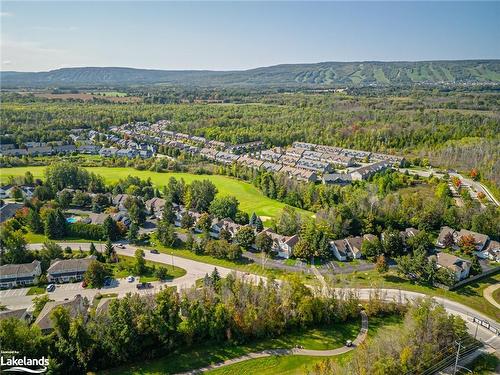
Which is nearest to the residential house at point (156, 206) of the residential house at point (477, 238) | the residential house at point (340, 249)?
the residential house at point (340, 249)

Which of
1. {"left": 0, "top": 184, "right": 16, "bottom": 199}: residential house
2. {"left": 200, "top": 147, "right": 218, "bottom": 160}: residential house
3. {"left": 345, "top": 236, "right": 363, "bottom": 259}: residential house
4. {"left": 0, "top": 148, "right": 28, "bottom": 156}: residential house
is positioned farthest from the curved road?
{"left": 0, "top": 148, "right": 28, "bottom": 156}: residential house

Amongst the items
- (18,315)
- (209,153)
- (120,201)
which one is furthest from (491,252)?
(209,153)

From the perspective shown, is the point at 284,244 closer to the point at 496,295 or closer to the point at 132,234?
the point at 132,234

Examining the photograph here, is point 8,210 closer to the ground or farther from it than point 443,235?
farther from it

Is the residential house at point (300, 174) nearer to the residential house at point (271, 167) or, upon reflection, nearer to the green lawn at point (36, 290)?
the residential house at point (271, 167)

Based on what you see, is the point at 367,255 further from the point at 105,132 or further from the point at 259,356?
the point at 105,132

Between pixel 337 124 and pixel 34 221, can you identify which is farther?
pixel 337 124
